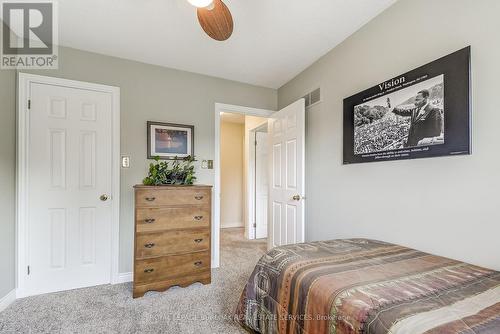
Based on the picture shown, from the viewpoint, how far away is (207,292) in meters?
2.29

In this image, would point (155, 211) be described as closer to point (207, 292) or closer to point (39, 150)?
point (207, 292)

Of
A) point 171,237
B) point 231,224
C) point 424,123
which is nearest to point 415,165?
point 424,123

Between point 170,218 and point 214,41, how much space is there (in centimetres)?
181

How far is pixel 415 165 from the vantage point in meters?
1.62

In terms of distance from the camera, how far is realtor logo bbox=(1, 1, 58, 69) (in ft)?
6.15

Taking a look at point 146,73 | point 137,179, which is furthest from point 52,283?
point 146,73

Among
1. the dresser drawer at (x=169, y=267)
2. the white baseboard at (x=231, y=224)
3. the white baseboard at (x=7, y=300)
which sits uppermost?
the dresser drawer at (x=169, y=267)

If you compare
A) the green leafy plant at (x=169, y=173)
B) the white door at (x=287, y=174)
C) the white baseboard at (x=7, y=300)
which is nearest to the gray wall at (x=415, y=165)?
the white door at (x=287, y=174)

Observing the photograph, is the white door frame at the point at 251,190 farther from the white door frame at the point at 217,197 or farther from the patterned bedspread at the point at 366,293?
the patterned bedspread at the point at 366,293

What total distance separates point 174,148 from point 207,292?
5.34ft

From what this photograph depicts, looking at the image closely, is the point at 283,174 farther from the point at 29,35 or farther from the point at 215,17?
the point at 29,35

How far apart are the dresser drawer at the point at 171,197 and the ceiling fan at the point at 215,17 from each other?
147 centimetres

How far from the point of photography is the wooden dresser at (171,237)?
7.18ft

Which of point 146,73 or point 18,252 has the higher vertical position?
point 146,73
